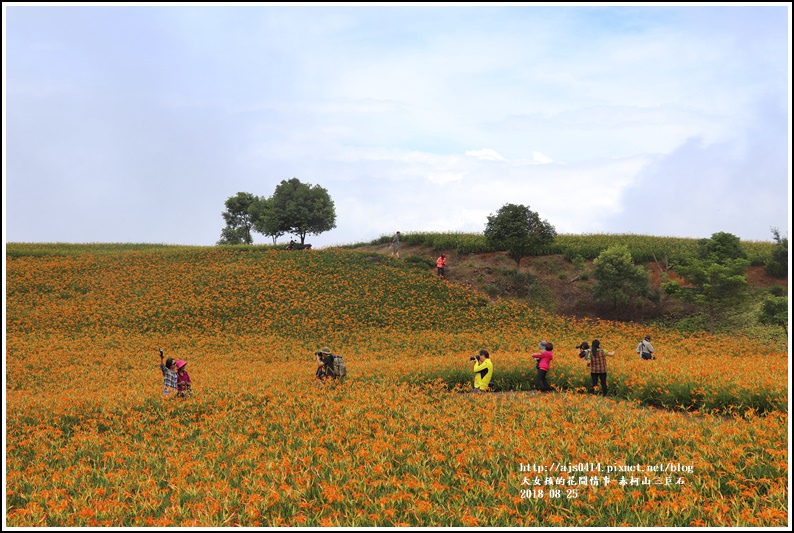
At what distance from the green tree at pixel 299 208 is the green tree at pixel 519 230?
33405mm

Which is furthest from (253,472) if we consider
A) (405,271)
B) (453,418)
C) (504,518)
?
(405,271)

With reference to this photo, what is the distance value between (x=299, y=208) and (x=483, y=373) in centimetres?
5295

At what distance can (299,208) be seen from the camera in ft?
213

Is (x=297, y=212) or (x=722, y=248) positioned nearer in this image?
(x=722, y=248)

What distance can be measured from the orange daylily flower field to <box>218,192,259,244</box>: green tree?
2452 inches

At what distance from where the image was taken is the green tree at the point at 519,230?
3481cm

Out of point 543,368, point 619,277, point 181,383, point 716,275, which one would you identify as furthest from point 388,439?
point 619,277

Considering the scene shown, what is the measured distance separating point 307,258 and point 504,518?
33556 mm

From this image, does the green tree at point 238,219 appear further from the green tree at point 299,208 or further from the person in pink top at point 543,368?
the person in pink top at point 543,368

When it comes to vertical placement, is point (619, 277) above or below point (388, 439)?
above

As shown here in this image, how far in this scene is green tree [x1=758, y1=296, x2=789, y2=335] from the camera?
27141 mm

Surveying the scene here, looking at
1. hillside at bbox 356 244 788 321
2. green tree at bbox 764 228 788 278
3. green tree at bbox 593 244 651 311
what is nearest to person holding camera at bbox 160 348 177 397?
hillside at bbox 356 244 788 321

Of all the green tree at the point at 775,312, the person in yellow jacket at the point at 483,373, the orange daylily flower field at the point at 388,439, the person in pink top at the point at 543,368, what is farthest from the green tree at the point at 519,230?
the person in yellow jacket at the point at 483,373

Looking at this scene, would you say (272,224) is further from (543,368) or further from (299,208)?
(543,368)
